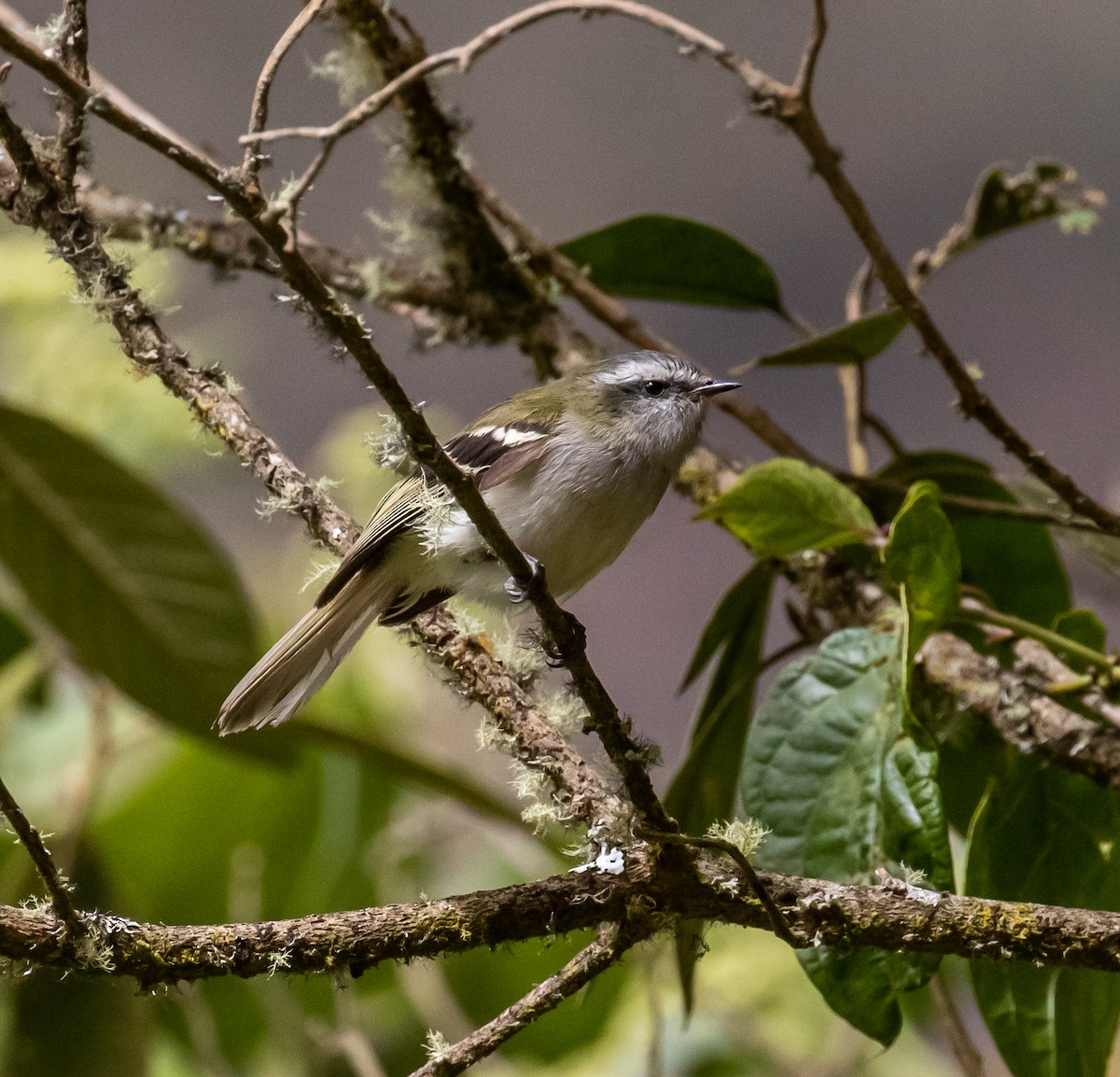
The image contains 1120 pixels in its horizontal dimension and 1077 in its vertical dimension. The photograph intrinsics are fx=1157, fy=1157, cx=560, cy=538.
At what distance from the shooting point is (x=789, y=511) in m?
1.23

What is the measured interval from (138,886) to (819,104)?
232cm

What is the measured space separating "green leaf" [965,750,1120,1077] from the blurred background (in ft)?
2.47

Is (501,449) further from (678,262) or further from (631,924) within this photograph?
(631,924)

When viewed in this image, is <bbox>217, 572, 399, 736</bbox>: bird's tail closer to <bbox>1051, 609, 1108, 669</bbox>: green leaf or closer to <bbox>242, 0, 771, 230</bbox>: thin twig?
<bbox>242, 0, 771, 230</bbox>: thin twig

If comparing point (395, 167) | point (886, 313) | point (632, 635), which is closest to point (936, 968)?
point (886, 313)

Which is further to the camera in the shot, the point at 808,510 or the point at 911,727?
the point at 808,510

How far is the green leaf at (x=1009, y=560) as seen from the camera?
1487 millimetres

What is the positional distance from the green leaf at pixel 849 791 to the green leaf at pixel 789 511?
0.11 metres

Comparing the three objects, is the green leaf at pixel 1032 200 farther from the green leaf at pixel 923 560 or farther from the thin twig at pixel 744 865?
the thin twig at pixel 744 865

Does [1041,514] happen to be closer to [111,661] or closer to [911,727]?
[911,727]

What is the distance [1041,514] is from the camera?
138 cm

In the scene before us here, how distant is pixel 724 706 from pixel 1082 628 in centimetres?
42

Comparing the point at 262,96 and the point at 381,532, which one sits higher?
the point at 262,96

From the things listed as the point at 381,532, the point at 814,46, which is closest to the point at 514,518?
the point at 381,532
